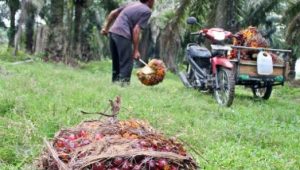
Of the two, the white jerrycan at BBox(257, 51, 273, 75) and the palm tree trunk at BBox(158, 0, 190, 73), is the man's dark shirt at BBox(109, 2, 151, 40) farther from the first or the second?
the palm tree trunk at BBox(158, 0, 190, 73)

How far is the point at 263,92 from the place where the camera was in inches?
→ 432

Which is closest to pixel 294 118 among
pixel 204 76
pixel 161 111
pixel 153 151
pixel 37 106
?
pixel 161 111

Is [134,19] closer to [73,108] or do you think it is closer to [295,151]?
[73,108]

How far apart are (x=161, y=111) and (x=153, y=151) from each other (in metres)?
4.05

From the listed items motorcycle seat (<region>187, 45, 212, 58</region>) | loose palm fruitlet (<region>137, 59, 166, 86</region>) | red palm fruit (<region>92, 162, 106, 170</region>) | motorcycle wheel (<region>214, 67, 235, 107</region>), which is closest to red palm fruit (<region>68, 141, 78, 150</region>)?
red palm fruit (<region>92, 162, 106, 170</region>)

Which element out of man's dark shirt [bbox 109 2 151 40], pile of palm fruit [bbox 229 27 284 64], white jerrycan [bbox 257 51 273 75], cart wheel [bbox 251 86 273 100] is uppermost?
man's dark shirt [bbox 109 2 151 40]

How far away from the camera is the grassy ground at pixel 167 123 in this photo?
4211 millimetres

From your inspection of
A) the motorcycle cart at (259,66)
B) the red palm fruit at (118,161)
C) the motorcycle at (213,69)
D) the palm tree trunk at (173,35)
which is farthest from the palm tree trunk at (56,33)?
the red palm fruit at (118,161)

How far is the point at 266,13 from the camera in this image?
1166 inches

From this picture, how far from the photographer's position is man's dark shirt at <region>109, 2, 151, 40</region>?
9.16m

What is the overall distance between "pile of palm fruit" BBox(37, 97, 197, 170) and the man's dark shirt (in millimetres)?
6569

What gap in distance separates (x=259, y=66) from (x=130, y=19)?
2.29 metres

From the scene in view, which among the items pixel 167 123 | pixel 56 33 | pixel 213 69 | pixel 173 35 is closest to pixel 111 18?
pixel 213 69

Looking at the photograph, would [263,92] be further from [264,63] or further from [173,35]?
[173,35]
